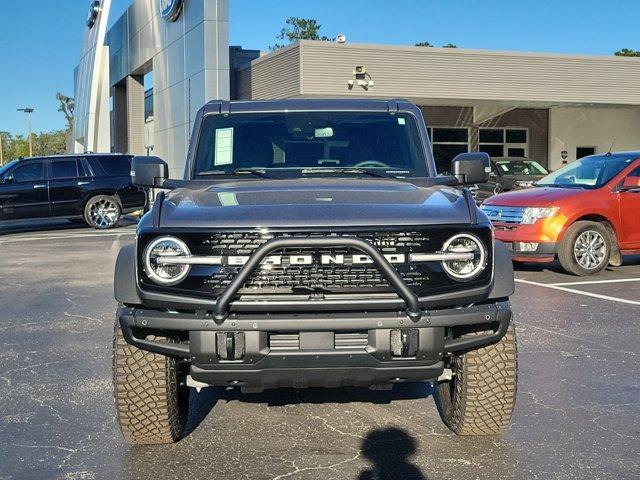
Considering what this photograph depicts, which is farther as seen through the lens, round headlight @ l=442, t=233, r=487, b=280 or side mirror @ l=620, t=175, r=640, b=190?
side mirror @ l=620, t=175, r=640, b=190

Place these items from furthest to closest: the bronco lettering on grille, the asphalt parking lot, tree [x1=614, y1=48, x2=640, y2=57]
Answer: tree [x1=614, y1=48, x2=640, y2=57]
the asphalt parking lot
the bronco lettering on grille

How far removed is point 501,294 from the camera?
3828 mm

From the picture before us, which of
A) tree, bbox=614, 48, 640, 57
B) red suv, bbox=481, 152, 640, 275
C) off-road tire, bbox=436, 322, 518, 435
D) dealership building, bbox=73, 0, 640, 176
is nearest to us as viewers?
off-road tire, bbox=436, 322, 518, 435

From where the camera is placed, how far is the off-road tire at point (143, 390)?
4020 millimetres

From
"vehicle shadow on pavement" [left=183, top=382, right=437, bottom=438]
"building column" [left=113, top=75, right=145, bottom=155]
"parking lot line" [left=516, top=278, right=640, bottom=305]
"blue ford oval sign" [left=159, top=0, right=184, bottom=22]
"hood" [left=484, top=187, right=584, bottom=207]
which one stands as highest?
"blue ford oval sign" [left=159, top=0, right=184, bottom=22]

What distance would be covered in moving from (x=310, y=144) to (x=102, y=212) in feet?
50.3

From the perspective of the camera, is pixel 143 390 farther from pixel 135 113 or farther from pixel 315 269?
pixel 135 113

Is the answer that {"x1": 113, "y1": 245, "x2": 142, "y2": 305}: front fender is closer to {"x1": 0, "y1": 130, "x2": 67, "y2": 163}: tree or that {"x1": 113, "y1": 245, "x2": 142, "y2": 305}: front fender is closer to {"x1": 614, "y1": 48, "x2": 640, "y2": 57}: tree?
{"x1": 614, "y1": 48, "x2": 640, "y2": 57}: tree

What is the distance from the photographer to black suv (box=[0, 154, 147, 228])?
61.6 feet

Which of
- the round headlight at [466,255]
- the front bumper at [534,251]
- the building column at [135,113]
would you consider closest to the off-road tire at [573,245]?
the front bumper at [534,251]

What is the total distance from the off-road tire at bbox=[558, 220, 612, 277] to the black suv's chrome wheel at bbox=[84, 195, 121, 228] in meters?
12.3

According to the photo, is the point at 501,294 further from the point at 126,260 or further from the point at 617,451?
the point at 126,260

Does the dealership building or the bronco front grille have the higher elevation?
the dealership building

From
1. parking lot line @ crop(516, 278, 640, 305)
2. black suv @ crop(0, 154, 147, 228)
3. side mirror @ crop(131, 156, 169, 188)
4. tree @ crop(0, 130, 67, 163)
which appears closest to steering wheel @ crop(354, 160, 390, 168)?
side mirror @ crop(131, 156, 169, 188)
